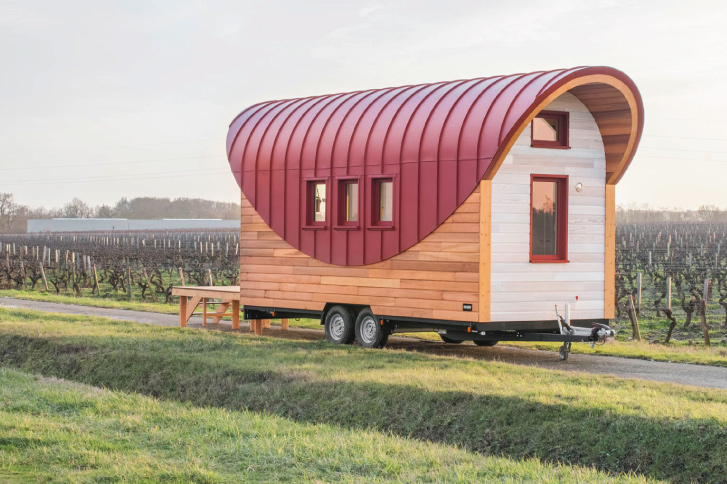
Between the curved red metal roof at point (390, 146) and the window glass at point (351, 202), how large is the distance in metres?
0.30

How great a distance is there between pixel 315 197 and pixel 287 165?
89 cm

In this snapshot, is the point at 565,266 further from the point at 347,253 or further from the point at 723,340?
the point at 723,340

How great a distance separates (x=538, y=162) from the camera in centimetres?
1606

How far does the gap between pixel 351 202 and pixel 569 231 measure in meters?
4.02

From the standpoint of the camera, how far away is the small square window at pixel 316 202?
18.3 m

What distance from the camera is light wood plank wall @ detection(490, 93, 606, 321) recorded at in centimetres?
1559

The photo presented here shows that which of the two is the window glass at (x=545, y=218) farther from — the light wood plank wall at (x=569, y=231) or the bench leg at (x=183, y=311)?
the bench leg at (x=183, y=311)

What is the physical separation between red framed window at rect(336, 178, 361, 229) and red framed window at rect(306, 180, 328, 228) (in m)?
0.53

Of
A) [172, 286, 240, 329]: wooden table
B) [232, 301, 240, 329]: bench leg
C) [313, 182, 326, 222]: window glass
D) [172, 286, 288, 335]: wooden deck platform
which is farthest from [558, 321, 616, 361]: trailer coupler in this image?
[232, 301, 240, 329]: bench leg

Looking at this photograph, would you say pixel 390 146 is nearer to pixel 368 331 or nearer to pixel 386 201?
pixel 386 201

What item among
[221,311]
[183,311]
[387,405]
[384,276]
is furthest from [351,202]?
[387,405]

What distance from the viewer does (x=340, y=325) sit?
17.8 meters

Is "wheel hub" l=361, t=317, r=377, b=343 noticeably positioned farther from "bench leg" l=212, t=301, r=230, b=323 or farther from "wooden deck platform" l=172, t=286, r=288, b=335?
"bench leg" l=212, t=301, r=230, b=323

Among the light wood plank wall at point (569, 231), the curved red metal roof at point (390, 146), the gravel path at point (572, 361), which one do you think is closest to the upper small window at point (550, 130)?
the light wood plank wall at point (569, 231)
